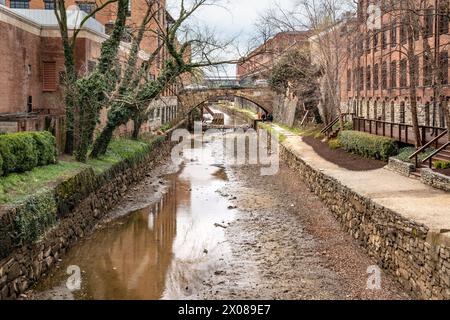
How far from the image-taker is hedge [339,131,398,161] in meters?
21.7

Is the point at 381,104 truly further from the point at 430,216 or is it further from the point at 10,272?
the point at 10,272

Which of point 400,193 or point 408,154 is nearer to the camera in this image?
point 400,193

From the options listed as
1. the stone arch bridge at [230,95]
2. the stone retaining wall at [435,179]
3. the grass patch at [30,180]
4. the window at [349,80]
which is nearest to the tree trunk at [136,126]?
the grass patch at [30,180]

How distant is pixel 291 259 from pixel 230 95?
46662 mm

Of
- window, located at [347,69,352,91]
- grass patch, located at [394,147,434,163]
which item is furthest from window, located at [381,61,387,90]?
grass patch, located at [394,147,434,163]

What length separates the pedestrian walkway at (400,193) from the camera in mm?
11690

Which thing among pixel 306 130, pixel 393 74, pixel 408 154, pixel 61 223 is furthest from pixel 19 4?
pixel 408 154

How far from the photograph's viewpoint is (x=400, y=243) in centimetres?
1170

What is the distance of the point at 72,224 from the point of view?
1563 centimetres

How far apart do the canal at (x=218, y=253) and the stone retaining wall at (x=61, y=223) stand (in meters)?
0.37

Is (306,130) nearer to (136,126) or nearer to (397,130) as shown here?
(136,126)

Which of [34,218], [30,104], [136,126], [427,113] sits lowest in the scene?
[34,218]

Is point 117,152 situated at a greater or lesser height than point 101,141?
lesser
